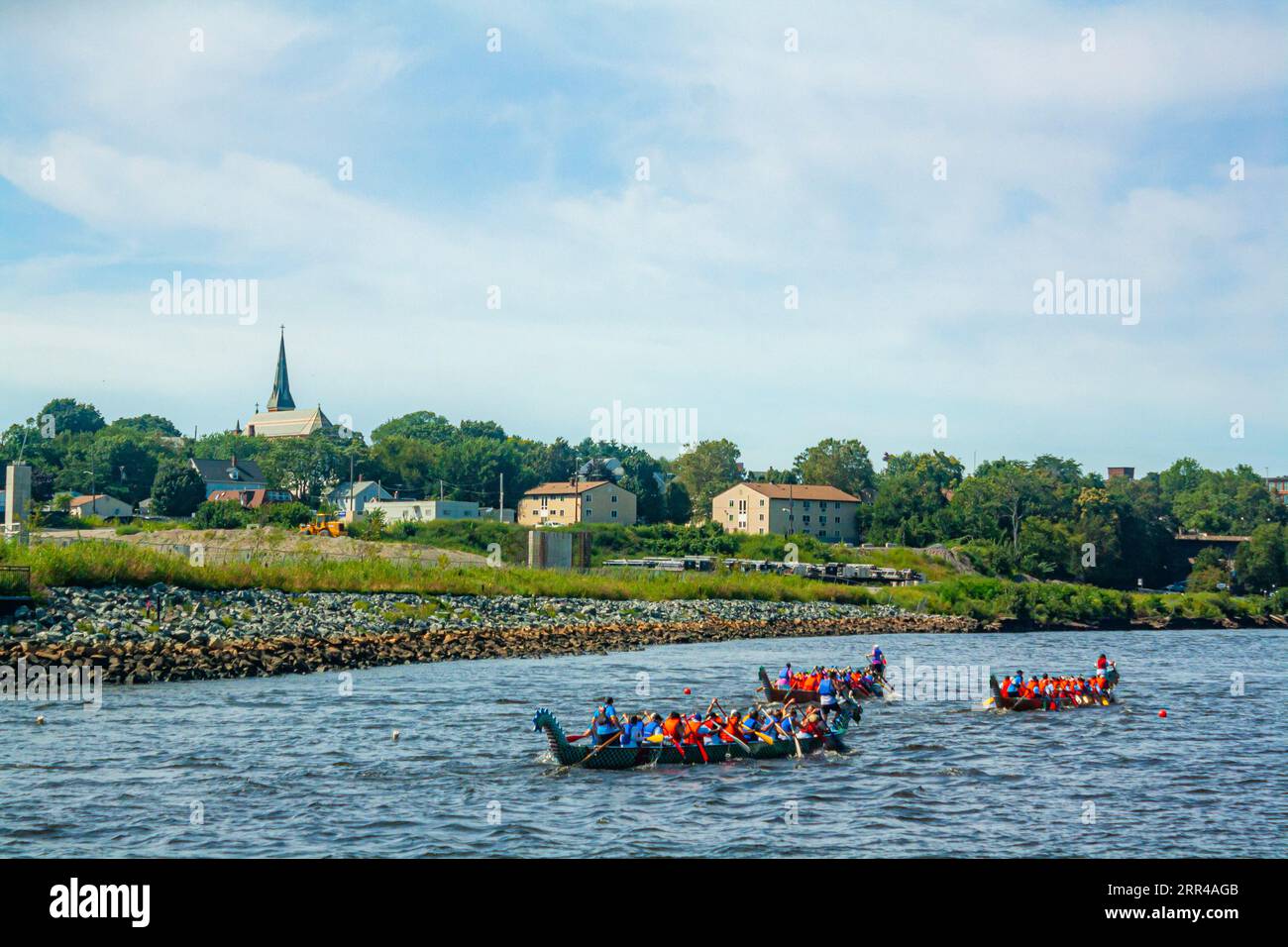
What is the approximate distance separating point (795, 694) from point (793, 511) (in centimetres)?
10102

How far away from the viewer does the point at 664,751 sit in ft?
92.9

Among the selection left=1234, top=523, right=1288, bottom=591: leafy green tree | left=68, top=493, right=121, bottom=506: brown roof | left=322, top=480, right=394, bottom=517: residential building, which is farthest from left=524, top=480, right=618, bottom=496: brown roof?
left=1234, top=523, right=1288, bottom=591: leafy green tree

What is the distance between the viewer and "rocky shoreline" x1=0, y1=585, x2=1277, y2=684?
129 ft

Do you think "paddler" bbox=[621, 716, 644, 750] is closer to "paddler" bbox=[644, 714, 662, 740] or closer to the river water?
"paddler" bbox=[644, 714, 662, 740]

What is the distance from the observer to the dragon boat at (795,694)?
39062 mm

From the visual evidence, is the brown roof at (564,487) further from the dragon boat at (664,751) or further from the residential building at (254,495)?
the dragon boat at (664,751)

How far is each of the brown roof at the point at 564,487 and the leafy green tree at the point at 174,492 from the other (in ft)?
137

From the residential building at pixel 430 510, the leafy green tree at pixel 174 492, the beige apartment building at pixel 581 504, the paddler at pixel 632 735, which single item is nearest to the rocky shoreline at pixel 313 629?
the paddler at pixel 632 735

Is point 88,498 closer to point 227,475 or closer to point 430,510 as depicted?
point 227,475

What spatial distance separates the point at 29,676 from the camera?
117ft

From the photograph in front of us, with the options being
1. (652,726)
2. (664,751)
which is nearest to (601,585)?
(652,726)

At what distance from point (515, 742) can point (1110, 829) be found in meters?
15.1
